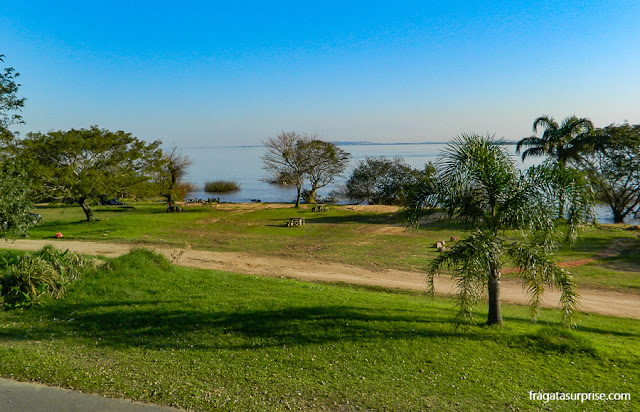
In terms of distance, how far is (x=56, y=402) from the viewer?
6410 millimetres

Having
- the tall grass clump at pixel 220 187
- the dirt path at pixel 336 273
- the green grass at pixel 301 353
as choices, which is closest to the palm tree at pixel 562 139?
the dirt path at pixel 336 273

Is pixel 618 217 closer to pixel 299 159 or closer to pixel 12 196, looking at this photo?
pixel 299 159

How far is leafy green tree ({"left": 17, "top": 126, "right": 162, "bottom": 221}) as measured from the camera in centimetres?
3006

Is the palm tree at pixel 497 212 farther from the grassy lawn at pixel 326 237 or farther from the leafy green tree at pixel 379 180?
the leafy green tree at pixel 379 180

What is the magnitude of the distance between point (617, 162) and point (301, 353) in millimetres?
37911

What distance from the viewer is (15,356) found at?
311 inches

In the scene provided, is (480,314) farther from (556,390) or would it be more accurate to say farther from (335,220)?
(335,220)

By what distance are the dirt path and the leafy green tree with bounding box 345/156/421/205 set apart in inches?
1342

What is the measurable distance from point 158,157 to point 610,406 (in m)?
35.4

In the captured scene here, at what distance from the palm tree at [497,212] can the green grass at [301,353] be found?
3.49 feet

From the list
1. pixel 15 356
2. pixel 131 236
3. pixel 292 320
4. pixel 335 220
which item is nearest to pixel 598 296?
pixel 292 320

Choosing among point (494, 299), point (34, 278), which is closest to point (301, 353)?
point (494, 299)

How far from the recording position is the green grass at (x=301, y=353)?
22.4 ft

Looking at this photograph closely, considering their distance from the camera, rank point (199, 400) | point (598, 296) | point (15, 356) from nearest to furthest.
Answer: point (199, 400) → point (15, 356) → point (598, 296)
